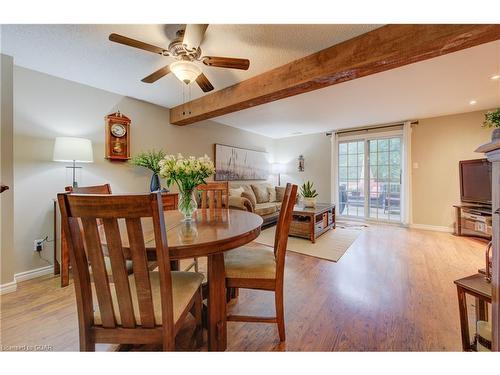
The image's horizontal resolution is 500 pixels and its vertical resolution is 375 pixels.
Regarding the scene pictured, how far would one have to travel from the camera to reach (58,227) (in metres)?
2.15

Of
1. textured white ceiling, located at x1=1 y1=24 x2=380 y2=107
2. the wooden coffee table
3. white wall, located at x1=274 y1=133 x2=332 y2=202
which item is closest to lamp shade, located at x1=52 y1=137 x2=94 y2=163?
textured white ceiling, located at x1=1 y1=24 x2=380 y2=107

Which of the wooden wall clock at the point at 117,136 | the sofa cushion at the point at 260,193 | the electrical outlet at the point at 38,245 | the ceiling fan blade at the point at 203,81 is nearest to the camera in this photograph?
the ceiling fan blade at the point at 203,81

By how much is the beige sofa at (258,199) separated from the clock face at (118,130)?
1840mm

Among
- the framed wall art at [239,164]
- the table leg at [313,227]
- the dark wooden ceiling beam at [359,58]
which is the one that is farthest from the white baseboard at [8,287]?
the table leg at [313,227]

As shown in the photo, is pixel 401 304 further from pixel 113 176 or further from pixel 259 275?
pixel 113 176

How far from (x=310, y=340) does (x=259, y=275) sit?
1.77 ft

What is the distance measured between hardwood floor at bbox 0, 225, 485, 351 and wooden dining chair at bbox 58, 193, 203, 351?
617mm

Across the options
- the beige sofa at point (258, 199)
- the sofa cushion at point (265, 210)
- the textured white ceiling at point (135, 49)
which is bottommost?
the sofa cushion at point (265, 210)

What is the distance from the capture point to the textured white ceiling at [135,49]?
159 cm

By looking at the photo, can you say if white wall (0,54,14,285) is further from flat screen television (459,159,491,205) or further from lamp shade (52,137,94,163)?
flat screen television (459,159,491,205)

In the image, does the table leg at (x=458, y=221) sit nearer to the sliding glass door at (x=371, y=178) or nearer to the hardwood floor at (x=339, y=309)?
the sliding glass door at (x=371, y=178)

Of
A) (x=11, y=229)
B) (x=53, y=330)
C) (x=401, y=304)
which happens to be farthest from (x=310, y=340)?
(x=11, y=229)

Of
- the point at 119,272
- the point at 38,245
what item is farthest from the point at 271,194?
the point at 119,272

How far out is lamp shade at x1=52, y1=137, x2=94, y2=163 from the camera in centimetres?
207
